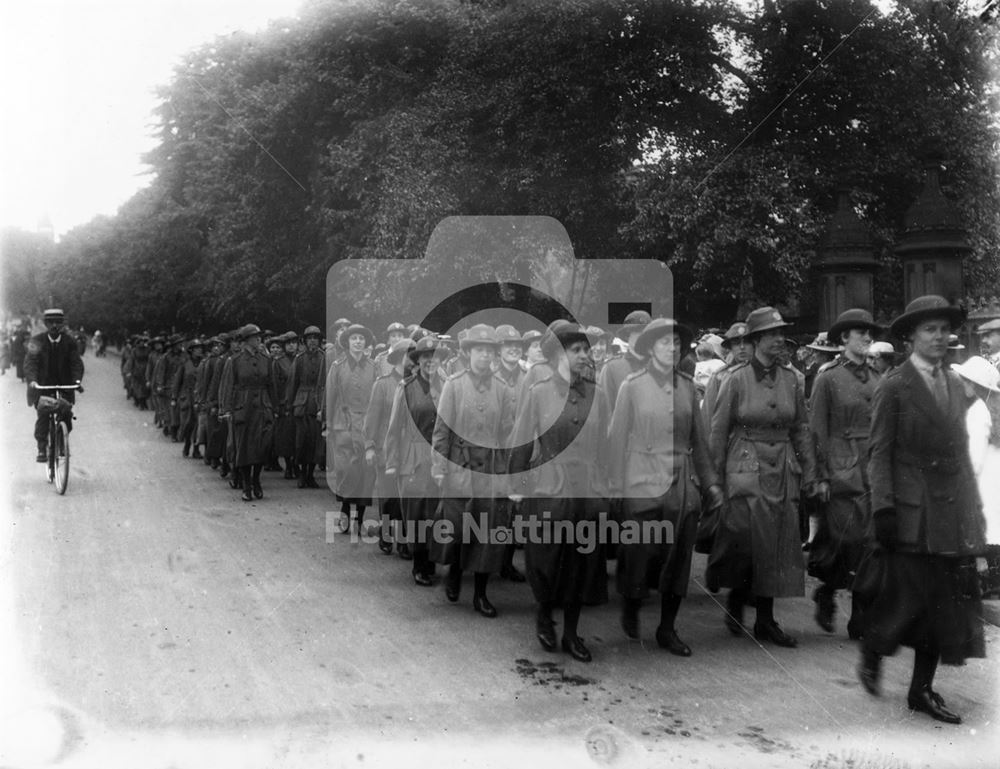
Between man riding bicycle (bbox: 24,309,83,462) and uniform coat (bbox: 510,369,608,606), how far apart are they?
7.71 m

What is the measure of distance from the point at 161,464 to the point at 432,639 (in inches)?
416

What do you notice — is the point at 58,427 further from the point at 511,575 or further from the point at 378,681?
the point at 378,681

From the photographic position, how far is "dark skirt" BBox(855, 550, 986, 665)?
5156mm

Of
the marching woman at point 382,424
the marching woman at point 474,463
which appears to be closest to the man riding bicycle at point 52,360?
the marching woman at point 382,424

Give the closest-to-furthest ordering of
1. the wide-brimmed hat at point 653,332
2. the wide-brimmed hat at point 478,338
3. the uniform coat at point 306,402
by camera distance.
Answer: the wide-brimmed hat at point 653,332 < the wide-brimmed hat at point 478,338 < the uniform coat at point 306,402

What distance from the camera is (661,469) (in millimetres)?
6426

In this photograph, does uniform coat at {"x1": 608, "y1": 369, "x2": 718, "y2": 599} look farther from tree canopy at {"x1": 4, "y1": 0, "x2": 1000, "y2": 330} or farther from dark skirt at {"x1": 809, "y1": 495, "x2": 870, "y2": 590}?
tree canopy at {"x1": 4, "y1": 0, "x2": 1000, "y2": 330}

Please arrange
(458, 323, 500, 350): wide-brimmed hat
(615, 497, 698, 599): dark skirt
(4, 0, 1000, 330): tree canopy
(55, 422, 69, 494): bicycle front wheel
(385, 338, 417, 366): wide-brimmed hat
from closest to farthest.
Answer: (615, 497, 698, 599): dark skirt < (458, 323, 500, 350): wide-brimmed hat < (385, 338, 417, 366): wide-brimmed hat < (55, 422, 69, 494): bicycle front wheel < (4, 0, 1000, 330): tree canopy

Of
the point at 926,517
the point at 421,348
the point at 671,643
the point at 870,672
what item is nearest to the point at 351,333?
the point at 421,348

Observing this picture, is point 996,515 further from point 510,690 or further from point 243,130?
point 243,130

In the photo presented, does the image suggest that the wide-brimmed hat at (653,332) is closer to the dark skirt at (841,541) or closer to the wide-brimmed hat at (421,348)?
the dark skirt at (841,541)

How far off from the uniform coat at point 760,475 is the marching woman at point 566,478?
0.87 meters

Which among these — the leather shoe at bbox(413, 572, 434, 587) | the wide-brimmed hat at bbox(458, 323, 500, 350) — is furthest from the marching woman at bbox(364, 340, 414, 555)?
the wide-brimmed hat at bbox(458, 323, 500, 350)

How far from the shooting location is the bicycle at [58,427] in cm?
1220
